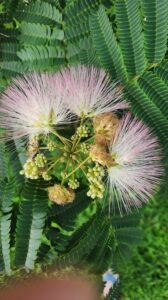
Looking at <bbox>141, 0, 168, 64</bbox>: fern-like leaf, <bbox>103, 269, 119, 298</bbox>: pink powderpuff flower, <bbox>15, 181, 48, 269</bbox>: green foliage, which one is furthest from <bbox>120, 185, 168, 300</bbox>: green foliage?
<bbox>141, 0, 168, 64</bbox>: fern-like leaf

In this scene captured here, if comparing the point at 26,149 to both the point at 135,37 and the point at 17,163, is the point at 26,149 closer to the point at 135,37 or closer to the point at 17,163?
the point at 17,163

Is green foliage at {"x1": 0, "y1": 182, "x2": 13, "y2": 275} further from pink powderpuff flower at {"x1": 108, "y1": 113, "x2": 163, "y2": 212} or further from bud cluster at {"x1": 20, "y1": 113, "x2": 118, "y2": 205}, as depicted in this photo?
pink powderpuff flower at {"x1": 108, "y1": 113, "x2": 163, "y2": 212}

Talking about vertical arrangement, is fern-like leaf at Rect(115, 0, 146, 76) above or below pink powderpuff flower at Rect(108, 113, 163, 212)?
above

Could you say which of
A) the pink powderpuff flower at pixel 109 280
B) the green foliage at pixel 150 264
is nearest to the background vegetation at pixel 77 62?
the pink powderpuff flower at pixel 109 280

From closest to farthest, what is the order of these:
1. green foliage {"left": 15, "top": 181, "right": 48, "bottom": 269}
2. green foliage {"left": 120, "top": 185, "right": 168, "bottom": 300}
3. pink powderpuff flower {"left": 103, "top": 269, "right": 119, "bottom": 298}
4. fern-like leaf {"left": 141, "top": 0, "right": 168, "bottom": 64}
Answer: fern-like leaf {"left": 141, "top": 0, "right": 168, "bottom": 64} < green foliage {"left": 15, "top": 181, "right": 48, "bottom": 269} < pink powderpuff flower {"left": 103, "top": 269, "right": 119, "bottom": 298} < green foliage {"left": 120, "top": 185, "right": 168, "bottom": 300}

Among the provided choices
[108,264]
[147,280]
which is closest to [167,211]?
[147,280]

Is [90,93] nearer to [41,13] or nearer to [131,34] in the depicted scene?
[131,34]

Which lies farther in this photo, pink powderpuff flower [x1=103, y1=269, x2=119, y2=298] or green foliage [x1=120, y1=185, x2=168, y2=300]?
green foliage [x1=120, y1=185, x2=168, y2=300]
